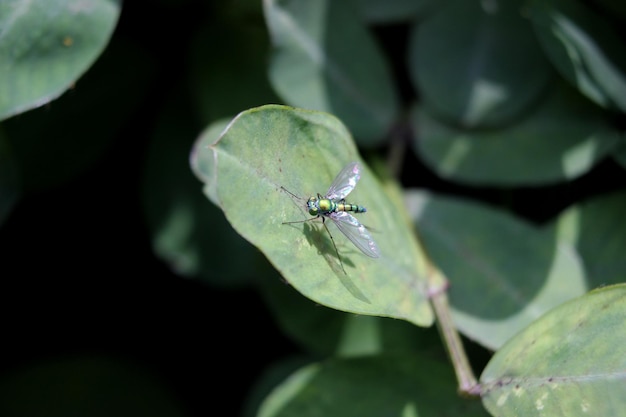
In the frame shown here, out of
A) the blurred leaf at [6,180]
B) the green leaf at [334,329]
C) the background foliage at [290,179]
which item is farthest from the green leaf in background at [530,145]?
the blurred leaf at [6,180]

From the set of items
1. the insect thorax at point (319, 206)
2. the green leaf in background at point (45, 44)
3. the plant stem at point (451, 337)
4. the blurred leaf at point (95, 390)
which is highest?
the green leaf in background at point (45, 44)

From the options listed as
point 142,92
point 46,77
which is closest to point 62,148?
point 142,92

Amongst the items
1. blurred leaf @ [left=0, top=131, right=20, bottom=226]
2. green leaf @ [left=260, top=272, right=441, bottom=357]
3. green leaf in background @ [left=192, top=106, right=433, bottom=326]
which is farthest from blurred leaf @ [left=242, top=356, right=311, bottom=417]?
blurred leaf @ [left=0, top=131, right=20, bottom=226]

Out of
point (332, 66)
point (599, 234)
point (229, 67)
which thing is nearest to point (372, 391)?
point (599, 234)

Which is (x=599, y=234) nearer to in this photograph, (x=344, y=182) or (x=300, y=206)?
(x=344, y=182)

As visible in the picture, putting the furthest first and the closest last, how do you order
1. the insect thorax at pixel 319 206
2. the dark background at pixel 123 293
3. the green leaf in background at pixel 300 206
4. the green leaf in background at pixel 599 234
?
the dark background at pixel 123 293 → the green leaf in background at pixel 599 234 → the insect thorax at pixel 319 206 → the green leaf in background at pixel 300 206

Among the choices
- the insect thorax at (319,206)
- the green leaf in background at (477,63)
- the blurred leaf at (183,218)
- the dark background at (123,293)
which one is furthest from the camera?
the dark background at (123,293)

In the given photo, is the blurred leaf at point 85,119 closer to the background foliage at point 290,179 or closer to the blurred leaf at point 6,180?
the background foliage at point 290,179
